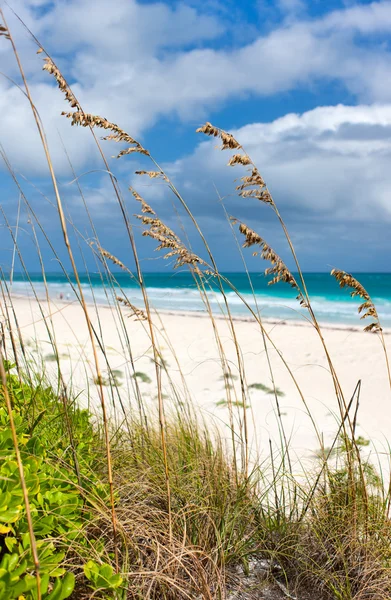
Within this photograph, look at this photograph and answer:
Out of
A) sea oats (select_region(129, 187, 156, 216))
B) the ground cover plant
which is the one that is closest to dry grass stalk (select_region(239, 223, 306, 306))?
the ground cover plant

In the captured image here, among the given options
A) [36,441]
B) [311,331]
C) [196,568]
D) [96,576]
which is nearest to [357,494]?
[196,568]

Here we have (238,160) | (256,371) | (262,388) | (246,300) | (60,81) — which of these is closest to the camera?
(60,81)

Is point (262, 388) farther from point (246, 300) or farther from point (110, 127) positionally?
point (246, 300)

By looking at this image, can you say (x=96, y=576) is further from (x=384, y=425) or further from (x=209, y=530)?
(x=384, y=425)

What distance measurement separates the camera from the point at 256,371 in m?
7.13

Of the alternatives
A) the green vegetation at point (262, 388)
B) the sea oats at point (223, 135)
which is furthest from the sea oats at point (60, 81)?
the green vegetation at point (262, 388)

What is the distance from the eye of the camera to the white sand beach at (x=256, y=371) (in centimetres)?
426

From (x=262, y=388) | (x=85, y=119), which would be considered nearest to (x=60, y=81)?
(x=85, y=119)

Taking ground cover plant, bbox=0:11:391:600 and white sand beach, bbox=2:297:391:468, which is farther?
white sand beach, bbox=2:297:391:468

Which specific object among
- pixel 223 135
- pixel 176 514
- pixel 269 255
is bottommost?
pixel 176 514

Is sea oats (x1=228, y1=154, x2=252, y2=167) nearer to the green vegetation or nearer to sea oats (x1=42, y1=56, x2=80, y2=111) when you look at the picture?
sea oats (x1=42, y1=56, x2=80, y2=111)

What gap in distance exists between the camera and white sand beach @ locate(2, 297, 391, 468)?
4262 mm

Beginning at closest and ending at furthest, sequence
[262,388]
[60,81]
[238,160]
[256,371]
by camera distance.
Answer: [60,81] → [238,160] → [262,388] → [256,371]

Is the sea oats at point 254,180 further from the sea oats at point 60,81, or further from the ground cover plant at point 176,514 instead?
the sea oats at point 60,81
